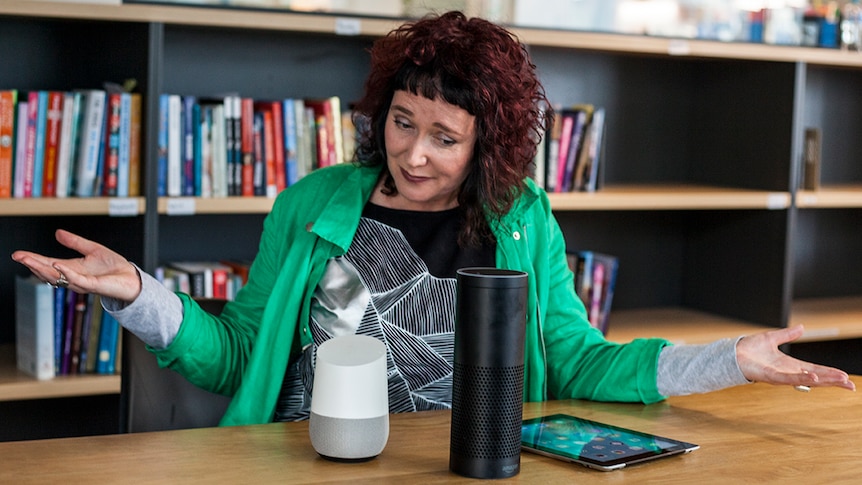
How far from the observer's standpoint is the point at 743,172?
340 centimetres

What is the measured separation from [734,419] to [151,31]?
1.64 metres

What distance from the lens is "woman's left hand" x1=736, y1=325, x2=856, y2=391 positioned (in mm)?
1492

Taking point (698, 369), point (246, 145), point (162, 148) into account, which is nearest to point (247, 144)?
point (246, 145)

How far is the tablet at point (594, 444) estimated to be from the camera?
1.29 metres

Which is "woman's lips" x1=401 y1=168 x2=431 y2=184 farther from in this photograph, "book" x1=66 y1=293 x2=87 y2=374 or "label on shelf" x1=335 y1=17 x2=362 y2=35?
"book" x1=66 y1=293 x2=87 y2=374

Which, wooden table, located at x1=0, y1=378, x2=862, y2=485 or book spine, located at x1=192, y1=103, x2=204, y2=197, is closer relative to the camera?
wooden table, located at x1=0, y1=378, x2=862, y2=485

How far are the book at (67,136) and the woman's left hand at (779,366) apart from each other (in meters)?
1.66

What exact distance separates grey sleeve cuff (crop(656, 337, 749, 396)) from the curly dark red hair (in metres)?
0.41

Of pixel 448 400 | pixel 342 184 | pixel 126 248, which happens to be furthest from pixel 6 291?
pixel 448 400

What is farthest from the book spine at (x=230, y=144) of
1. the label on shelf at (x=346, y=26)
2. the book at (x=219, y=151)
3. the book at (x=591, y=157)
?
the book at (x=591, y=157)

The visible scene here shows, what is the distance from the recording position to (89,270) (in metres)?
1.52

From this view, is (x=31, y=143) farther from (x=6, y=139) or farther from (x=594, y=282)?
(x=594, y=282)

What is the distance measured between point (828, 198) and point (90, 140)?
2.25 m

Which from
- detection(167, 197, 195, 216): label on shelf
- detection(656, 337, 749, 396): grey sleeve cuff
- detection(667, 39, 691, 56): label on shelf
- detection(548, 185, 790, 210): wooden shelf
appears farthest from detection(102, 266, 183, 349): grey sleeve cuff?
detection(667, 39, 691, 56): label on shelf
